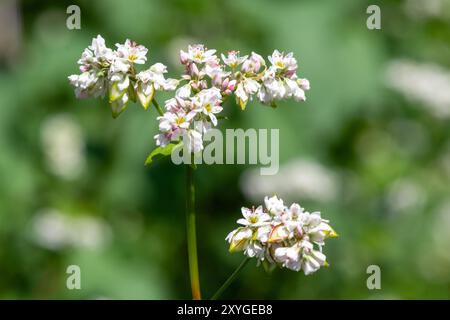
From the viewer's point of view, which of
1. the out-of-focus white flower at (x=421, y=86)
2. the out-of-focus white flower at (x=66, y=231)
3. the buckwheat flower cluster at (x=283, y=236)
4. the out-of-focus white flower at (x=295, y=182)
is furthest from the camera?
the out-of-focus white flower at (x=421, y=86)

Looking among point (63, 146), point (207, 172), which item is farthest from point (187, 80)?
point (63, 146)

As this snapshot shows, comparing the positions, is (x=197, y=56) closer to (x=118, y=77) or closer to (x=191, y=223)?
(x=118, y=77)

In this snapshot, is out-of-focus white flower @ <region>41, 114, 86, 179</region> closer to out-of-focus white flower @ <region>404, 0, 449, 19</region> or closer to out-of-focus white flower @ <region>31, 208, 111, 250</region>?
out-of-focus white flower @ <region>31, 208, 111, 250</region>

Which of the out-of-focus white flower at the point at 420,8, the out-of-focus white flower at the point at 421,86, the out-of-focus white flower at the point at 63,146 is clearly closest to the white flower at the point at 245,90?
the out-of-focus white flower at the point at 63,146

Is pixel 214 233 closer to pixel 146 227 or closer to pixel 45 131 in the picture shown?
pixel 146 227

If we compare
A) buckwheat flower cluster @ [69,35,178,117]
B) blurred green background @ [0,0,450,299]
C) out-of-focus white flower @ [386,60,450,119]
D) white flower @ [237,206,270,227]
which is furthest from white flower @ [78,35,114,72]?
out-of-focus white flower @ [386,60,450,119]

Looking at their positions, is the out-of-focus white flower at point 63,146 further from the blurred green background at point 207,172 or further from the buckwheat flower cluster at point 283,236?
the buckwheat flower cluster at point 283,236
